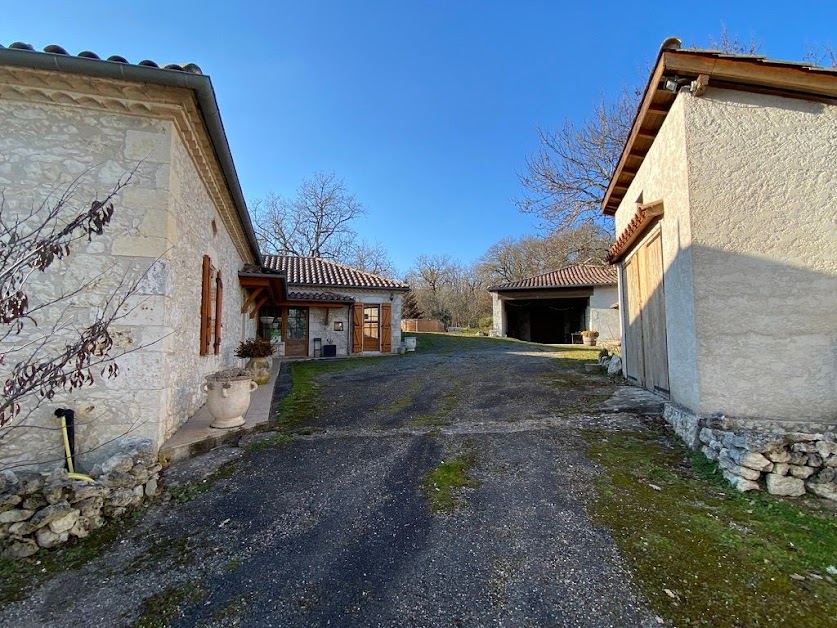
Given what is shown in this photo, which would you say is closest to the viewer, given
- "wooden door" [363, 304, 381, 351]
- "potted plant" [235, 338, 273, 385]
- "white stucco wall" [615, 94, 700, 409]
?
"white stucco wall" [615, 94, 700, 409]

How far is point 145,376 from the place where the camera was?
3953mm

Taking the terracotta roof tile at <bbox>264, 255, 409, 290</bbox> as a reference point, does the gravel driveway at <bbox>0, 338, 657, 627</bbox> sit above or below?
below

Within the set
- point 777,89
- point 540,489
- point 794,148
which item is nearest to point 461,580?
point 540,489

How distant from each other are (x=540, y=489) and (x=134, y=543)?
3254 millimetres

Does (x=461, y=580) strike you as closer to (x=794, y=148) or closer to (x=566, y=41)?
(x=794, y=148)

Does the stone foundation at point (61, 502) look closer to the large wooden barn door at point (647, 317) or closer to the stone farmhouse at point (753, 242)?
the stone farmhouse at point (753, 242)

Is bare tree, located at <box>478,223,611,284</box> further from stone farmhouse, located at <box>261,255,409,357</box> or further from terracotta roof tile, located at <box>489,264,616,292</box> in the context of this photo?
stone farmhouse, located at <box>261,255,409,357</box>

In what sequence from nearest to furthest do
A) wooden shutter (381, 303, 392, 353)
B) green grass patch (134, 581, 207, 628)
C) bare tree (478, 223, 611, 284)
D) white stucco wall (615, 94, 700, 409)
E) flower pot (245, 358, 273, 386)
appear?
green grass patch (134, 581, 207, 628) < white stucco wall (615, 94, 700, 409) < flower pot (245, 358, 273, 386) < wooden shutter (381, 303, 392, 353) < bare tree (478, 223, 611, 284)

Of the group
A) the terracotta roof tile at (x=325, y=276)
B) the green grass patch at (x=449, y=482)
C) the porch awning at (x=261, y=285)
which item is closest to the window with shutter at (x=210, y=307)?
the porch awning at (x=261, y=285)

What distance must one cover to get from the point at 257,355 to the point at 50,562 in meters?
6.26

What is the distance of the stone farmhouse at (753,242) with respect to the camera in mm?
4113

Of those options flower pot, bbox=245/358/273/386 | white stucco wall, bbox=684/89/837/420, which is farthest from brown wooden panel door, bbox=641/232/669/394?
flower pot, bbox=245/358/273/386

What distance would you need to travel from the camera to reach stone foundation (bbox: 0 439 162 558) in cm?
279

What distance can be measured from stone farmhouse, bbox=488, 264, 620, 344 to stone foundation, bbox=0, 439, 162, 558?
18.1 m
